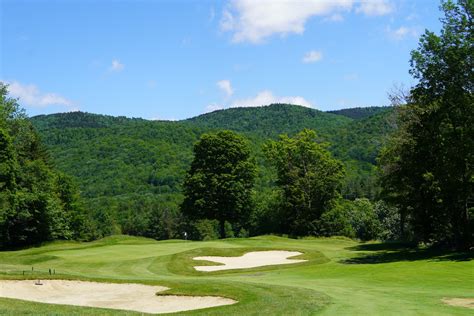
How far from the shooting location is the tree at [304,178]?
61.5 meters

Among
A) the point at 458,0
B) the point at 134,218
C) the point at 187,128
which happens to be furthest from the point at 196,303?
the point at 187,128

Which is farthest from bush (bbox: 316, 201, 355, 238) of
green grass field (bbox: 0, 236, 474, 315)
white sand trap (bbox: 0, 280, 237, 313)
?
white sand trap (bbox: 0, 280, 237, 313)

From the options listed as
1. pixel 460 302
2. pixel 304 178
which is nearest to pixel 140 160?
pixel 304 178

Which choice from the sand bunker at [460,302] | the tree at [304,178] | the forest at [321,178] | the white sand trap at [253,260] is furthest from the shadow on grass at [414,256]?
the tree at [304,178]

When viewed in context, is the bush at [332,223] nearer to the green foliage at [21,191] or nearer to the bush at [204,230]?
the green foliage at [21,191]

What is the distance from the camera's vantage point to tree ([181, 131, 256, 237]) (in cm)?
5897

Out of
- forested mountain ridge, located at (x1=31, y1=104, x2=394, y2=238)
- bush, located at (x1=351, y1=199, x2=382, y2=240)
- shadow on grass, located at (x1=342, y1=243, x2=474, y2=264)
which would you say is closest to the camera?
shadow on grass, located at (x1=342, y1=243, x2=474, y2=264)

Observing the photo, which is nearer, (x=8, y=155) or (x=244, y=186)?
(x=8, y=155)

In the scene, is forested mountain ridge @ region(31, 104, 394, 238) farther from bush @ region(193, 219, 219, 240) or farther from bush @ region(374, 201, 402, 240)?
bush @ region(374, 201, 402, 240)

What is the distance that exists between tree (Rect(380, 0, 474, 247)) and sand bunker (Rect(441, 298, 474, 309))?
18.0 metres

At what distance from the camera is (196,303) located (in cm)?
1906

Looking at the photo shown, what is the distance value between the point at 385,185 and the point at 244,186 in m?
18.9

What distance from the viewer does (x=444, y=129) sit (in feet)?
113

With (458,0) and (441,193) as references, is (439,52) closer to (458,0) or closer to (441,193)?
(458,0)
